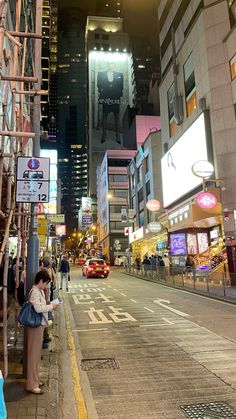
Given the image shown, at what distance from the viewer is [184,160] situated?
29.9 metres

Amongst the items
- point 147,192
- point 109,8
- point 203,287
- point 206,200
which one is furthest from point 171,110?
point 109,8

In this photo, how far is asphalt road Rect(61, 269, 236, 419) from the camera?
5.22m

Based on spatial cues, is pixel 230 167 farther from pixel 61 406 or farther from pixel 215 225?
pixel 61 406

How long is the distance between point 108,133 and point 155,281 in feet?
340

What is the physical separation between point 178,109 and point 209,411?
29.7 m

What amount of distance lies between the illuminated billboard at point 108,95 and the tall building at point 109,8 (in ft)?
186

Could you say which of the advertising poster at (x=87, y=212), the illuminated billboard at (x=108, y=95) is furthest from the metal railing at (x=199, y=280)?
the illuminated billboard at (x=108, y=95)

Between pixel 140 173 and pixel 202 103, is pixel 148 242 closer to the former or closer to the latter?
pixel 140 173

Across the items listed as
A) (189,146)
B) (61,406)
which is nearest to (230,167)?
(189,146)

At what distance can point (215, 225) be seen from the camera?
97.9ft

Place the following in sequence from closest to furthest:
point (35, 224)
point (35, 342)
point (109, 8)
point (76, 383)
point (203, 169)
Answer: point (35, 342), point (76, 383), point (35, 224), point (203, 169), point (109, 8)

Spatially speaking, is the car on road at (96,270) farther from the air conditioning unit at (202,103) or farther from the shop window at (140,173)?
the shop window at (140,173)

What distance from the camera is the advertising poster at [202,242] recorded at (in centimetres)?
3170

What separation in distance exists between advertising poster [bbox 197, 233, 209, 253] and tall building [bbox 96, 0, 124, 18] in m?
185
